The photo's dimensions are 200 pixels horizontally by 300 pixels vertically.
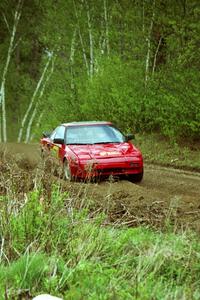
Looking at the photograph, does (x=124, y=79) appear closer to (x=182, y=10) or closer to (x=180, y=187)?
(x=182, y=10)

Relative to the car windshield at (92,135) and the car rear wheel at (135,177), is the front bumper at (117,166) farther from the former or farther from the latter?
the car windshield at (92,135)

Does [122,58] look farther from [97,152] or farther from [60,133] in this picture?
[97,152]

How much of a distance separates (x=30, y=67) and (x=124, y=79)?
27067mm

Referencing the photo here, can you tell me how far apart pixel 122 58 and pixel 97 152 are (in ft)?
52.8

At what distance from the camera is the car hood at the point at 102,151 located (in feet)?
53.2

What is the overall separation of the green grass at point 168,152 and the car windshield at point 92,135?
4110 mm

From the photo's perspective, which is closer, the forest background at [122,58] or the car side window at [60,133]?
the car side window at [60,133]

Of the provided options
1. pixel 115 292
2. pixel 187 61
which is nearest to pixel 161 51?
pixel 187 61

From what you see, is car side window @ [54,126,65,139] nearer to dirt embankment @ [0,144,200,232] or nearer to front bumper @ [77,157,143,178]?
dirt embankment @ [0,144,200,232]

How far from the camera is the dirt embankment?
9.83m

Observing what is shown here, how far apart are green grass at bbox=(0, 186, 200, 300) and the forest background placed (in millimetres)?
13562

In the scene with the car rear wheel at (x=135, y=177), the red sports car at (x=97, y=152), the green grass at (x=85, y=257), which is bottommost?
the car rear wheel at (x=135, y=177)

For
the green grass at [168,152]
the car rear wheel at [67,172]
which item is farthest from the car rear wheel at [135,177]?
the green grass at [168,152]

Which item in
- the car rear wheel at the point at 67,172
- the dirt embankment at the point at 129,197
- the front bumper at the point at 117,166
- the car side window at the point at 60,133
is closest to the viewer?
the dirt embankment at the point at 129,197
